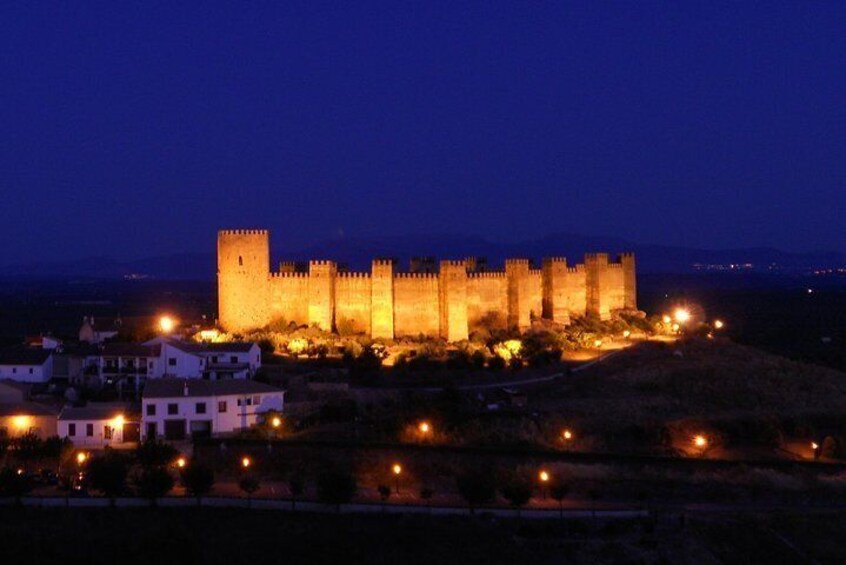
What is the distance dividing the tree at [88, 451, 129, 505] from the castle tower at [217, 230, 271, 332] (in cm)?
1420

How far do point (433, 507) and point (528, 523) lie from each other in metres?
2.06

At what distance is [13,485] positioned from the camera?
2398 cm

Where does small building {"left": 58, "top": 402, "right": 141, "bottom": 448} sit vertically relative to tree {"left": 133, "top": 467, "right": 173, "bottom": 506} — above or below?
above

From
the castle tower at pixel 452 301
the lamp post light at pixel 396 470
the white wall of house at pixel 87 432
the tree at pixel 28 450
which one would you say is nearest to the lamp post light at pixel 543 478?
the lamp post light at pixel 396 470

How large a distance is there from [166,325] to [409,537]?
21.4m

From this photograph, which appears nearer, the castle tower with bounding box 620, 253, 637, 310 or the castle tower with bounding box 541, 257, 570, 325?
the castle tower with bounding box 541, 257, 570, 325

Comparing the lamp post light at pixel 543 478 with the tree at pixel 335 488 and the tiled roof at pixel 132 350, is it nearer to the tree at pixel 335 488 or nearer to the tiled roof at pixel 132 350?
the tree at pixel 335 488

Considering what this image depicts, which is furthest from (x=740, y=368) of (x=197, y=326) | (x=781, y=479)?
(x=197, y=326)

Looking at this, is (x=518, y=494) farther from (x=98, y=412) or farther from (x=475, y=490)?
(x=98, y=412)

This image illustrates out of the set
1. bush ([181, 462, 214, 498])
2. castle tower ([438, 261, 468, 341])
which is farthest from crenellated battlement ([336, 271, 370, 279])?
bush ([181, 462, 214, 498])

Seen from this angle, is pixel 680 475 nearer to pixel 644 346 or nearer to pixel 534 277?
pixel 644 346

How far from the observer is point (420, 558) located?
2206 centimetres

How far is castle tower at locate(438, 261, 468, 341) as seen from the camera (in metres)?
38.6

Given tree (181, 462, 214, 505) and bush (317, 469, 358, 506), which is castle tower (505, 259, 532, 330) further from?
tree (181, 462, 214, 505)
